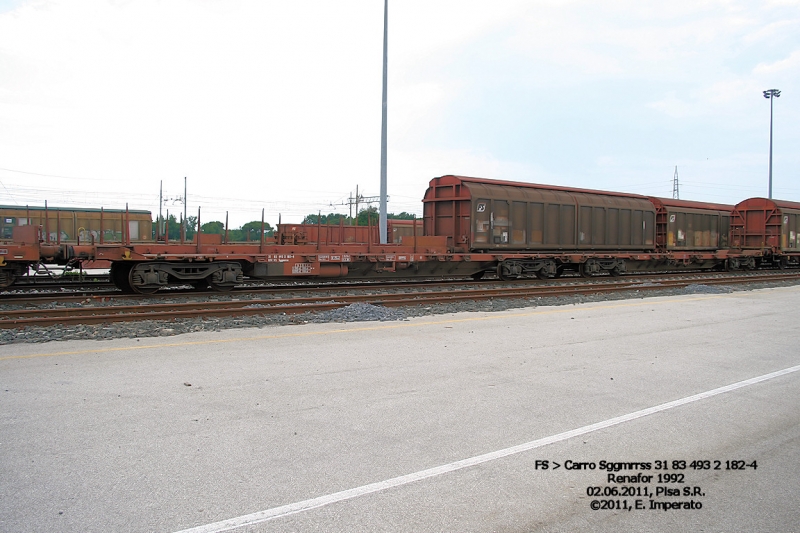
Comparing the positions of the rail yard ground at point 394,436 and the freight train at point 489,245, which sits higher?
the freight train at point 489,245

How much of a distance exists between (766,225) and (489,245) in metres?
19.9

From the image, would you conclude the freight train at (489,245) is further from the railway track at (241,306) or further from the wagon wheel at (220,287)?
the railway track at (241,306)

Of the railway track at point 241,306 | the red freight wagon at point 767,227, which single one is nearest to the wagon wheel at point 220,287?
the railway track at point 241,306

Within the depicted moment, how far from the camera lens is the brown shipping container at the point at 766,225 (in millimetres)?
30438

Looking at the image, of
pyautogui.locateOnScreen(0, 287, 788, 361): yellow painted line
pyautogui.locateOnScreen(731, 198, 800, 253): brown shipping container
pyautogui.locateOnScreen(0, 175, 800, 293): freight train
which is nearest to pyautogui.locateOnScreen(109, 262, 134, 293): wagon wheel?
pyautogui.locateOnScreen(0, 175, 800, 293): freight train

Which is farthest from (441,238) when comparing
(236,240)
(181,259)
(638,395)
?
(638,395)

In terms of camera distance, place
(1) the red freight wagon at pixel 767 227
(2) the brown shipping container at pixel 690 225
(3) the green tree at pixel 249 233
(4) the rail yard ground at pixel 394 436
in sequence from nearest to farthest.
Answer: (4) the rail yard ground at pixel 394 436 < (3) the green tree at pixel 249 233 < (2) the brown shipping container at pixel 690 225 < (1) the red freight wagon at pixel 767 227

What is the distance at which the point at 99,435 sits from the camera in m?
4.62

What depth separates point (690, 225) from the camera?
27.9 metres

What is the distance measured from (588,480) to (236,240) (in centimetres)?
1512

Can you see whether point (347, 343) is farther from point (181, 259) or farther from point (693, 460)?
point (181, 259)

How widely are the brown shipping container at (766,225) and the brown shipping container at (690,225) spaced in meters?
1.11

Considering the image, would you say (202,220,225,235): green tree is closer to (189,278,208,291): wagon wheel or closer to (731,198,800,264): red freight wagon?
(189,278,208,291): wagon wheel

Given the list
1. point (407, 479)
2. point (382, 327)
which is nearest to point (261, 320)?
point (382, 327)
